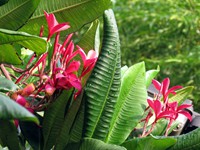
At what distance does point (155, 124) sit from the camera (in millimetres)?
984

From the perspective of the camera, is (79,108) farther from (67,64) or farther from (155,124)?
(155,124)

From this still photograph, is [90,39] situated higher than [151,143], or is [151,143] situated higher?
[90,39]

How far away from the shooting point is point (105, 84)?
0.81 meters

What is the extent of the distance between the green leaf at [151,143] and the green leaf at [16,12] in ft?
0.91

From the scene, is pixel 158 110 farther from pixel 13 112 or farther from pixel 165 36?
pixel 165 36

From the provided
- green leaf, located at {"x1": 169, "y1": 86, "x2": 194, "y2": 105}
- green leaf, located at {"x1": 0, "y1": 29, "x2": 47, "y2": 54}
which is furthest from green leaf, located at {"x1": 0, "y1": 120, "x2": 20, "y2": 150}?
green leaf, located at {"x1": 169, "y1": 86, "x2": 194, "y2": 105}

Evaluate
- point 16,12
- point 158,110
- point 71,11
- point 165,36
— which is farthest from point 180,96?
point 165,36

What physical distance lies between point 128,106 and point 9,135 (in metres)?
0.21

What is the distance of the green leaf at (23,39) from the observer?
76cm

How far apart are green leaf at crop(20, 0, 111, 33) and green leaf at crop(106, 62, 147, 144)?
14 cm

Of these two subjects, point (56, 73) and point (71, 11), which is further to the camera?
point (71, 11)

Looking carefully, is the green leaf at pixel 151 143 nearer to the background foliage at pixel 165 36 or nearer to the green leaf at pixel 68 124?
the green leaf at pixel 68 124

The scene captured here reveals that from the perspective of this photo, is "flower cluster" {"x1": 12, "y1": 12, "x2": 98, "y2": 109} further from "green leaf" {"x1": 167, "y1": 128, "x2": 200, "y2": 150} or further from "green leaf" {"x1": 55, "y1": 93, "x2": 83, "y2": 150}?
"green leaf" {"x1": 167, "y1": 128, "x2": 200, "y2": 150}

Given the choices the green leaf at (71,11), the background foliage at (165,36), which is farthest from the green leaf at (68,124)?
the background foliage at (165,36)
